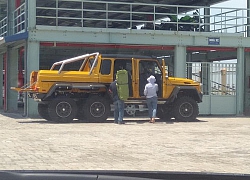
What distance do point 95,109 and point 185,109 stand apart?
134 inches

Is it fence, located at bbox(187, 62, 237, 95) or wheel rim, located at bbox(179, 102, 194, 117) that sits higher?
fence, located at bbox(187, 62, 237, 95)

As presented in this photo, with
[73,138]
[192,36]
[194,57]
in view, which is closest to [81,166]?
[73,138]

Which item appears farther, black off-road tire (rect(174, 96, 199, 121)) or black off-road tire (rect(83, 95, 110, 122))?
black off-road tire (rect(174, 96, 199, 121))

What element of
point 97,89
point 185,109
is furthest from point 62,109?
point 185,109

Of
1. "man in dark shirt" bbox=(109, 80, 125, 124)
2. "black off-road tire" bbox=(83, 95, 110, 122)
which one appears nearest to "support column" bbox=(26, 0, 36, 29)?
"black off-road tire" bbox=(83, 95, 110, 122)

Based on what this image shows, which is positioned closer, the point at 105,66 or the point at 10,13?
the point at 105,66

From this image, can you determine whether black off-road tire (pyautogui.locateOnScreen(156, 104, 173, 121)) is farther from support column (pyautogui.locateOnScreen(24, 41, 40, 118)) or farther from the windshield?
support column (pyautogui.locateOnScreen(24, 41, 40, 118))

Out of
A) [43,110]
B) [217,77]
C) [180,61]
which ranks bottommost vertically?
[43,110]

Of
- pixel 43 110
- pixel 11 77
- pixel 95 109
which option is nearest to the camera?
pixel 95 109

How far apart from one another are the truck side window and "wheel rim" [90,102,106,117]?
1.13m

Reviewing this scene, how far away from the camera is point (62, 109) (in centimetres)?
1642

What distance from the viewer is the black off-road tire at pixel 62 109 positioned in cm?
1631

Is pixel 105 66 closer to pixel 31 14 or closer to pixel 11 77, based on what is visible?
pixel 31 14

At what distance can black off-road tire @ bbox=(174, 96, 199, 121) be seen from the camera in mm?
17594
